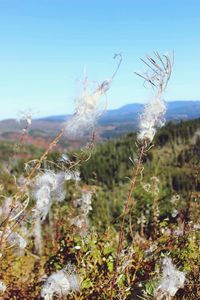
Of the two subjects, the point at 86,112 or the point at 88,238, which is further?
the point at 88,238

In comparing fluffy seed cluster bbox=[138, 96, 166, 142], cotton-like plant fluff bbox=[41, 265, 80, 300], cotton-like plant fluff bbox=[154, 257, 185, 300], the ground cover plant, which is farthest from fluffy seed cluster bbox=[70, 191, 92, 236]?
fluffy seed cluster bbox=[138, 96, 166, 142]

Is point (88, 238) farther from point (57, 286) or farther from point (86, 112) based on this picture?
point (86, 112)

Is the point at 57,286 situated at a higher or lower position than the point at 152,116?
lower

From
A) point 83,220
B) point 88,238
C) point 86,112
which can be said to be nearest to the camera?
point 86,112

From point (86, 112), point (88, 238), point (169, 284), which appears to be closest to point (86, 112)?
point (86, 112)

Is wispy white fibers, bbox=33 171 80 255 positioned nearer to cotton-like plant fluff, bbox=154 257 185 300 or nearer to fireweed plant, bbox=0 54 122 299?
fireweed plant, bbox=0 54 122 299

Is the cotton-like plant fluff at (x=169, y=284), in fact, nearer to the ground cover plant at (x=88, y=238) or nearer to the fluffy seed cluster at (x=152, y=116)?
the ground cover plant at (x=88, y=238)

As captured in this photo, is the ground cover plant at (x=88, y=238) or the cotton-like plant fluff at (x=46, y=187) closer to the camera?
the ground cover plant at (x=88, y=238)

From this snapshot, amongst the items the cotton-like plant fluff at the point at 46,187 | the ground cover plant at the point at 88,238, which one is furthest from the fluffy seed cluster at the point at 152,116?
the cotton-like plant fluff at the point at 46,187

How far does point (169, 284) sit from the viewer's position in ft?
10.5

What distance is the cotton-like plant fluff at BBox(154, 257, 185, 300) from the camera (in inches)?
122

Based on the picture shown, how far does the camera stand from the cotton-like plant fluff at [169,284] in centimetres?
311

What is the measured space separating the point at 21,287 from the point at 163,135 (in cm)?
10154

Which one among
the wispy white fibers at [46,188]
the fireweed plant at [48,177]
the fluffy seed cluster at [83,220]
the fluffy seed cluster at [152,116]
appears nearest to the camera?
the fireweed plant at [48,177]
